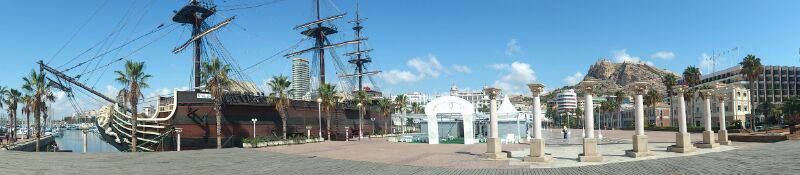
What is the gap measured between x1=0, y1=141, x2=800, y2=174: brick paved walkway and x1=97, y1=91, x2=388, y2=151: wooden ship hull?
45.2 ft

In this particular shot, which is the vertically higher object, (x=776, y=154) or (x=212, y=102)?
(x=212, y=102)

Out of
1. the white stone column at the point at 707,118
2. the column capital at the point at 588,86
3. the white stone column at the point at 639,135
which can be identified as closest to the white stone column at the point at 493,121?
the column capital at the point at 588,86

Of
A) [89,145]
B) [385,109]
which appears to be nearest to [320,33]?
[385,109]

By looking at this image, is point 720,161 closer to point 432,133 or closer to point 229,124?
point 432,133

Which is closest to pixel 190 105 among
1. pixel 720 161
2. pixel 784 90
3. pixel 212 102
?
pixel 212 102

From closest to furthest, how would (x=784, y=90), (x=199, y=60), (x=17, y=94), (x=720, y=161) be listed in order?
1. (x=720, y=161)
2. (x=199, y=60)
3. (x=17, y=94)
4. (x=784, y=90)

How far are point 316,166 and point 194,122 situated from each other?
22721 millimetres

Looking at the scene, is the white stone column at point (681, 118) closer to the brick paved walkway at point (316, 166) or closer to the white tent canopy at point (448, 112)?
the brick paved walkway at point (316, 166)

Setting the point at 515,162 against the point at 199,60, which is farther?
the point at 199,60

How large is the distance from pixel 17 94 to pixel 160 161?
52483 millimetres

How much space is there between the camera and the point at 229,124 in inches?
1724

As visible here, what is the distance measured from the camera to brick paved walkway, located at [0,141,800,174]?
17.4 metres

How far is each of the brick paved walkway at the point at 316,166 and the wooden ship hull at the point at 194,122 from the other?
45.2 feet

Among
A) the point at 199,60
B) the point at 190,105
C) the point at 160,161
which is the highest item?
A: the point at 199,60
